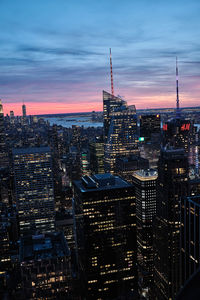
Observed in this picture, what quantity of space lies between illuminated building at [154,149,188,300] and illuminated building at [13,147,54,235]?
50338 mm

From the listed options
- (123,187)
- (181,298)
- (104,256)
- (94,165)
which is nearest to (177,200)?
(123,187)

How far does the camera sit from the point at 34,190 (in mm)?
102438

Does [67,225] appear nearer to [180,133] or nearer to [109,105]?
[109,105]

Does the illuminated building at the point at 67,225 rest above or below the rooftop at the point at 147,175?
below

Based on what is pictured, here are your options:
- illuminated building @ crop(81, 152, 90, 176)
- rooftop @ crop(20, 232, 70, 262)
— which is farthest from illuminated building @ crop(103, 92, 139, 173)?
rooftop @ crop(20, 232, 70, 262)

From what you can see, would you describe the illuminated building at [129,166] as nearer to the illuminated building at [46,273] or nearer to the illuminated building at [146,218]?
the illuminated building at [146,218]

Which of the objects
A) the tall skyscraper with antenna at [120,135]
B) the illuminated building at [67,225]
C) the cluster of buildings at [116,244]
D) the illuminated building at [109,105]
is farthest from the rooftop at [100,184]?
the illuminated building at [109,105]

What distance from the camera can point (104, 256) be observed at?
62938 millimetres

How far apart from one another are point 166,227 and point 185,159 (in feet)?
50.6

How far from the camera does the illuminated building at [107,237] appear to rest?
203 feet

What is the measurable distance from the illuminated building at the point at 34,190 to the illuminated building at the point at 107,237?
3954 cm

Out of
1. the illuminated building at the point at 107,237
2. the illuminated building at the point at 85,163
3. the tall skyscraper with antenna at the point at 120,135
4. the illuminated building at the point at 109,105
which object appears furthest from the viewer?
the illuminated building at the point at 85,163

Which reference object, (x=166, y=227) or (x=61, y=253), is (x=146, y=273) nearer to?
(x=166, y=227)

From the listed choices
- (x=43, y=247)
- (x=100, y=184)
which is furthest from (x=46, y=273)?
(x=100, y=184)
